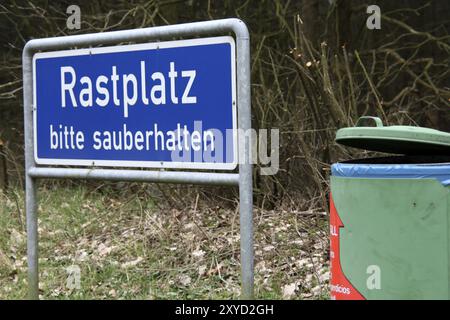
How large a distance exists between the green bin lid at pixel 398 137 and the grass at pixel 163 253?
1637mm

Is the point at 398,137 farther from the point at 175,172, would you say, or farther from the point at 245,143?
the point at 175,172

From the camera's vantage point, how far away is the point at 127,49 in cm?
363

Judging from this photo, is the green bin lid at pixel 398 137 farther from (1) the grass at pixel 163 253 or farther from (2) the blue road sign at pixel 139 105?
(1) the grass at pixel 163 253

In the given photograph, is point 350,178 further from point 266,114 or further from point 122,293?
point 266,114

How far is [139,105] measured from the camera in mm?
3561

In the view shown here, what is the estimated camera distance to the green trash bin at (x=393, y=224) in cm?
300

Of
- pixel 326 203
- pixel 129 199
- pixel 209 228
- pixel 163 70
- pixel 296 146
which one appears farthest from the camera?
pixel 129 199

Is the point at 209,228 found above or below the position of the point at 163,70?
below

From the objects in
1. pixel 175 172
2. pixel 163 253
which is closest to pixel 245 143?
pixel 175 172

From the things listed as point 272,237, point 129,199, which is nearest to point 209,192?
point 129,199

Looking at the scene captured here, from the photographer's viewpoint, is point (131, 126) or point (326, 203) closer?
point (131, 126)

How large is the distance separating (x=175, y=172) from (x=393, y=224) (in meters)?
1.00

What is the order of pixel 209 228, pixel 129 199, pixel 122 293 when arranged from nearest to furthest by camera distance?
1. pixel 122 293
2. pixel 209 228
3. pixel 129 199
